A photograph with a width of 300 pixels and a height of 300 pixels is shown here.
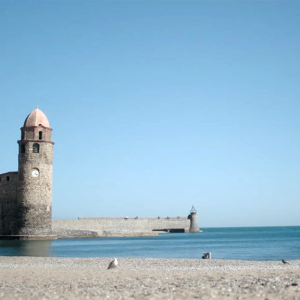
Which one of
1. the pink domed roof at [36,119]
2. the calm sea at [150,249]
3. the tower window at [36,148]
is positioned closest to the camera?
the calm sea at [150,249]

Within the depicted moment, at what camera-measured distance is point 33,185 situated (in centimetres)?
4259

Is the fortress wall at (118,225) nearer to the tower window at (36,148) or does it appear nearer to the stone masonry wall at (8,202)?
the stone masonry wall at (8,202)

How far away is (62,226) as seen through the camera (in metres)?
47.9

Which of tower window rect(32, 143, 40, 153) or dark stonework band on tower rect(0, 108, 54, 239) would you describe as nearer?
dark stonework band on tower rect(0, 108, 54, 239)

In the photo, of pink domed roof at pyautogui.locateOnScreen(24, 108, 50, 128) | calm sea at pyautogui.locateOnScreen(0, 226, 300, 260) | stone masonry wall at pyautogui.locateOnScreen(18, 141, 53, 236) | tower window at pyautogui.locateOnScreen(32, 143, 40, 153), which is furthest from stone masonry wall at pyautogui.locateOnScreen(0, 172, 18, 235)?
pink domed roof at pyautogui.locateOnScreen(24, 108, 50, 128)

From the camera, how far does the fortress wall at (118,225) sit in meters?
49.2

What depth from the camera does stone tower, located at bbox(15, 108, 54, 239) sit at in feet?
140

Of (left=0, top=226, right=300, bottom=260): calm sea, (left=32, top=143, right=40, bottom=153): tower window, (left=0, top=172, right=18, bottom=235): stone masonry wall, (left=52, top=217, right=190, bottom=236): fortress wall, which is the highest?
(left=32, top=143, right=40, bottom=153): tower window

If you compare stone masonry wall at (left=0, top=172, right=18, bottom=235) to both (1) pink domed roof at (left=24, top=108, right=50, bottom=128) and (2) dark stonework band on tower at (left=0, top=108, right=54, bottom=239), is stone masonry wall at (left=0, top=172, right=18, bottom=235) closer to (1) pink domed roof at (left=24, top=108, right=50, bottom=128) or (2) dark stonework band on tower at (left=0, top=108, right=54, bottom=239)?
(2) dark stonework band on tower at (left=0, top=108, right=54, bottom=239)

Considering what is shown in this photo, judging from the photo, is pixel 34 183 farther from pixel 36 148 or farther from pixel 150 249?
pixel 150 249

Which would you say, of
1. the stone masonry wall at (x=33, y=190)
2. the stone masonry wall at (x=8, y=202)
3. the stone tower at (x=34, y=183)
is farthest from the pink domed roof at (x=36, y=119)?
the stone masonry wall at (x=8, y=202)

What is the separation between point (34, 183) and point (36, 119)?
17.9 feet

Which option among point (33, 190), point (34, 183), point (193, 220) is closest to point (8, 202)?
point (33, 190)

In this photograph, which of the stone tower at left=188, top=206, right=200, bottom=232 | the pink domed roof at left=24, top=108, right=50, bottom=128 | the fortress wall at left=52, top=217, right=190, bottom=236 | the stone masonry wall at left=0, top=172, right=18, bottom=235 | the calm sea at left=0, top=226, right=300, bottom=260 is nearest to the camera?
the calm sea at left=0, top=226, right=300, bottom=260
